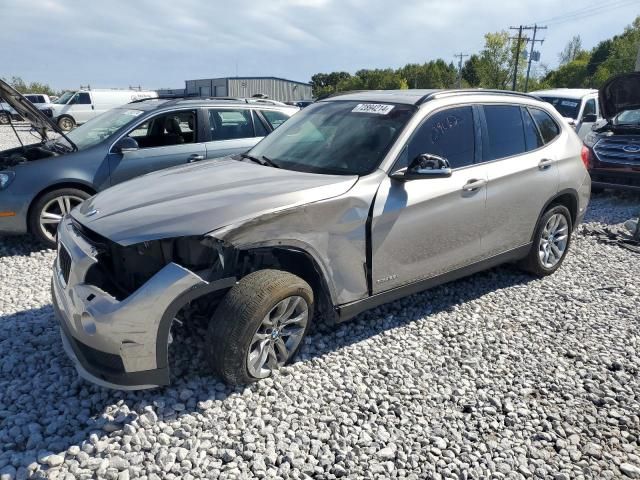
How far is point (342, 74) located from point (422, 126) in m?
99.3

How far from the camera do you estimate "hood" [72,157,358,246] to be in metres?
2.83

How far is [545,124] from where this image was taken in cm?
486

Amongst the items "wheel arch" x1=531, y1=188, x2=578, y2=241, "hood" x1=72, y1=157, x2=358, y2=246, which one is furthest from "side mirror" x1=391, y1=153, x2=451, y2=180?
"wheel arch" x1=531, y1=188, x2=578, y2=241

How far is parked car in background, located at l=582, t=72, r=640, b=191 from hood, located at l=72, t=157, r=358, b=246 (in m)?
6.64

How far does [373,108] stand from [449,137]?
0.65 m

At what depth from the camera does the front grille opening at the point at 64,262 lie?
9.71ft

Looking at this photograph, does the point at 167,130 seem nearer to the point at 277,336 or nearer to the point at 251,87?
the point at 277,336

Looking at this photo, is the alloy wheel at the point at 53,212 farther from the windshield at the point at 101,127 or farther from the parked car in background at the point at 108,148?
the windshield at the point at 101,127

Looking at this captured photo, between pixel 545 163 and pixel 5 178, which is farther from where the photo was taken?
pixel 5 178

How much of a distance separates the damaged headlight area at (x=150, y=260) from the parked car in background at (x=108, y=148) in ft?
7.02

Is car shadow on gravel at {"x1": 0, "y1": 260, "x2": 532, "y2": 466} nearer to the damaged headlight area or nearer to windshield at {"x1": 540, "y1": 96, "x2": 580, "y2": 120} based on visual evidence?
the damaged headlight area

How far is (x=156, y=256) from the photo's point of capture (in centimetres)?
302

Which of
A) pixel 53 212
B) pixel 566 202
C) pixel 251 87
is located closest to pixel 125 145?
pixel 53 212

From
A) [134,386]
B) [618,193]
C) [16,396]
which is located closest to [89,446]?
[134,386]
